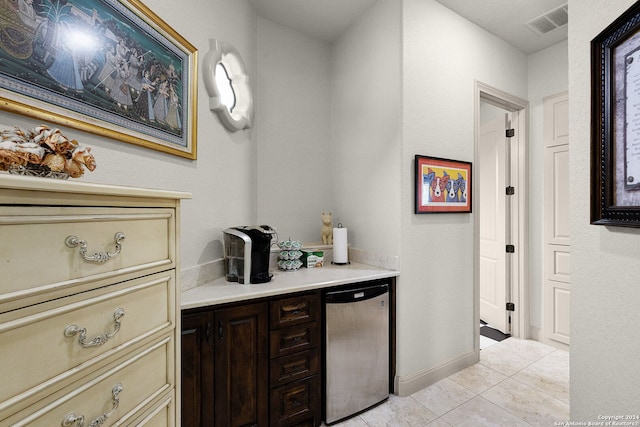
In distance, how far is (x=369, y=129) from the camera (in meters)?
2.37

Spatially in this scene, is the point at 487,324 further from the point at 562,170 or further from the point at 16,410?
the point at 16,410

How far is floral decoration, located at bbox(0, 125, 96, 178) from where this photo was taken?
629mm

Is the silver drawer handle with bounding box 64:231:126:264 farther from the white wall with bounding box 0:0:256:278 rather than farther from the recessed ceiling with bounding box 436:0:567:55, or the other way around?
the recessed ceiling with bounding box 436:0:567:55

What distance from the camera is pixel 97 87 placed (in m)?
1.16

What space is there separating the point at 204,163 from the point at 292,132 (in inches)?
42.2

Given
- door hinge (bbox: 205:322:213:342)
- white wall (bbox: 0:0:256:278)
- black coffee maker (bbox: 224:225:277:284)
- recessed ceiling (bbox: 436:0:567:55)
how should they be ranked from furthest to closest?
recessed ceiling (bbox: 436:0:567:55)
black coffee maker (bbox: 224:225:277:284)
door hinge (bbox: 205:322:213:342)
white wall (bbox: 0:0:256:278)

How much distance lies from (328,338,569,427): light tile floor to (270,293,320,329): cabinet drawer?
0.78 m

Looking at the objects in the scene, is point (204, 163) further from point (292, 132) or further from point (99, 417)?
point (99, 417)

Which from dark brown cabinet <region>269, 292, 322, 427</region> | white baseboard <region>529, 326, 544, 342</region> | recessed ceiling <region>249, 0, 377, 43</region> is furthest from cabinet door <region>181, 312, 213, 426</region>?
white baseboard <region>529, 326, 544, 342</region>

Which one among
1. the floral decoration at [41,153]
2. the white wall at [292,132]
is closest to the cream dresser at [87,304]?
the floral decoration at [41,153]

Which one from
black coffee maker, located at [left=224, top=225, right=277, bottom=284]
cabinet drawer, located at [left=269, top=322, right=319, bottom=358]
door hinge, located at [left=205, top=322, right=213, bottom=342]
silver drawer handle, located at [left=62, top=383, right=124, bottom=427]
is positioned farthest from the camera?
black coffee maker, located at [left=224, top=225, right=277, bottom=284]

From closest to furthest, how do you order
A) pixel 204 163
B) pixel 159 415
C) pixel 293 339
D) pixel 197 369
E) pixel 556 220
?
pixel 159 415 → pixel 197 369 → pixel 293 339 → pixel 204 163 → pixel 556 220

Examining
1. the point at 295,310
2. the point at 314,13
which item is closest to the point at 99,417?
the point at 295,310

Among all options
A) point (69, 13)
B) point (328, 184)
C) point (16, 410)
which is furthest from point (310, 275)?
point (69, 13)
